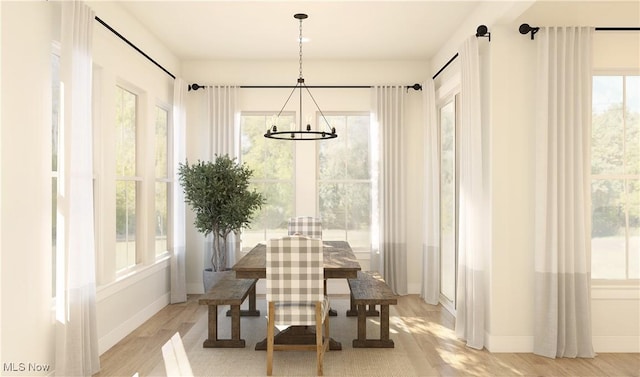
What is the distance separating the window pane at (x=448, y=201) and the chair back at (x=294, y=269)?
97.6 inches

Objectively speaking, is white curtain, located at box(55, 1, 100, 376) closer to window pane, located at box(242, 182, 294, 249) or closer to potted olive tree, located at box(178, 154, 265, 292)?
potted olive tree, located at box(178, 154, 265, 292)

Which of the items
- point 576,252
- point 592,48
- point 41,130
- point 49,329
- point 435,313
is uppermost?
point 592,48

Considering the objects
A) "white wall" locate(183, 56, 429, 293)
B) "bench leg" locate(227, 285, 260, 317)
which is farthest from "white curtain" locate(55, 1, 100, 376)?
"white wall" locate(183, 56, 429, 293)

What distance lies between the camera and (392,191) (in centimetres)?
634

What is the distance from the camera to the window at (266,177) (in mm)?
6590

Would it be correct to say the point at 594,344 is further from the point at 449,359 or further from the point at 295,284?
the point at 295,284

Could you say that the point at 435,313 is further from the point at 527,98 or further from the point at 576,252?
the point at 527,98

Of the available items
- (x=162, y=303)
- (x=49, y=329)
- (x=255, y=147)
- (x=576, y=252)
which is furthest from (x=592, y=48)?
(x=162, y=303)

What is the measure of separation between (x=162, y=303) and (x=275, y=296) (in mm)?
2540

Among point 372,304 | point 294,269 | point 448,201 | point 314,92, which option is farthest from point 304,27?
point 372,304

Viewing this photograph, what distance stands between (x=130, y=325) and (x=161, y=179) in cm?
179

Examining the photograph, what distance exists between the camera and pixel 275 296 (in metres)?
3.63

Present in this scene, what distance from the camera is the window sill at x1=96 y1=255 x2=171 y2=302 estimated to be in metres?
→ 4.06

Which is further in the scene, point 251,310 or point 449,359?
point 251,310
